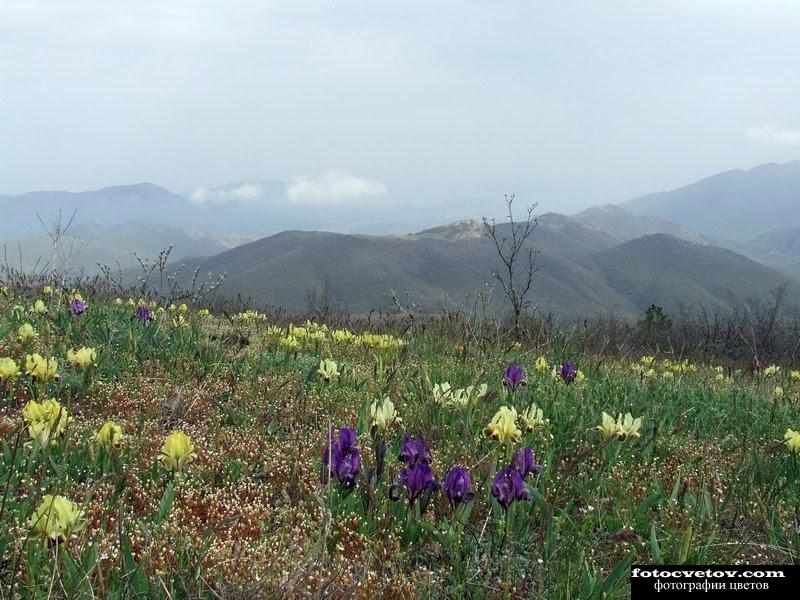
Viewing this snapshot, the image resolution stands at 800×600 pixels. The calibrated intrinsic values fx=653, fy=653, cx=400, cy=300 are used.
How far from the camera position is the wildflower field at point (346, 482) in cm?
237

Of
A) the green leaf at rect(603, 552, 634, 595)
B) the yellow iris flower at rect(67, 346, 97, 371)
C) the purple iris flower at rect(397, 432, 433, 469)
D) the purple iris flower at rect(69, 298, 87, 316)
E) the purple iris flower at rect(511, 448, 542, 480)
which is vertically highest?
the purple iris flower at rect(69, 298, 87, 316)

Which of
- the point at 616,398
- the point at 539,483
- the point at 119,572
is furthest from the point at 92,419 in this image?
the point at 616,398

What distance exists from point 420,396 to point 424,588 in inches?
94.6

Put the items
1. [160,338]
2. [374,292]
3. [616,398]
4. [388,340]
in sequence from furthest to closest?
[374,292] < [388,340] < [160,338] < [616,398]

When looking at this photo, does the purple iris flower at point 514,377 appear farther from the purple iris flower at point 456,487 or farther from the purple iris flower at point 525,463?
the purple iris flower at point 456,487

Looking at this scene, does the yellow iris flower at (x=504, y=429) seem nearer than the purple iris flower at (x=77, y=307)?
Yes

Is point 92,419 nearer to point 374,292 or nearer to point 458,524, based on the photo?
point 458,524

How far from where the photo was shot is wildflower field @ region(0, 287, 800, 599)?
237 cm

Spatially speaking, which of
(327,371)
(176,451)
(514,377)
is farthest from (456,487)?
(327,371)

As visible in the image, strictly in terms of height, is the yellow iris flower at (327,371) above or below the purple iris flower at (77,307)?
below

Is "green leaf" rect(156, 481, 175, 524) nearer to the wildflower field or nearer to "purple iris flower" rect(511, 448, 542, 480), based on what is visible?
the wildflower field

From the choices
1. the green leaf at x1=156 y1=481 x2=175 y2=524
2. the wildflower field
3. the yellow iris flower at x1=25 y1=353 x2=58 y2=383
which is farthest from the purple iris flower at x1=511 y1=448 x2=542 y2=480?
the yellow iris flower at x1=25 y1=353 x2=58 y2=383

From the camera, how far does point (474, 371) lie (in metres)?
5.78

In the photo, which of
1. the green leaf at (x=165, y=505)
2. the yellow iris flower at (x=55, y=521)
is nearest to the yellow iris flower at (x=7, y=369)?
the green leaf at (x=165, y=505)
